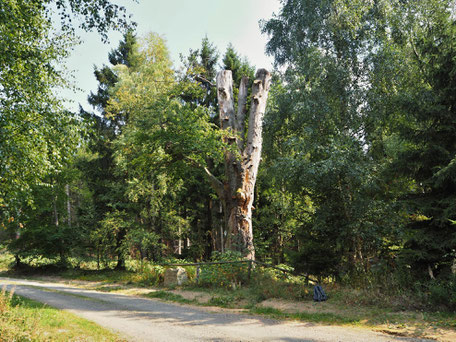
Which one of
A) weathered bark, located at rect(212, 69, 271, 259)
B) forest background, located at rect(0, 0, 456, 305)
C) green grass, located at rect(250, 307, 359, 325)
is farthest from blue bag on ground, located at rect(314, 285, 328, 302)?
weathered bark, located at rect(212, 69, 271, 259)

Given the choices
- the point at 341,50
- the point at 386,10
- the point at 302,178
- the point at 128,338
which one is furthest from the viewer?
the point at 341,50

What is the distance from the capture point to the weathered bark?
12.7 m

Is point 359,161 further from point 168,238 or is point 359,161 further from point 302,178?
point 168,238

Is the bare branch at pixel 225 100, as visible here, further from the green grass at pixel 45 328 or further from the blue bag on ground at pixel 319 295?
the green grass at pixel 45 328

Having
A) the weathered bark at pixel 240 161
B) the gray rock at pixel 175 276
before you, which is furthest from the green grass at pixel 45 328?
the weathered bark at pixel 240 161

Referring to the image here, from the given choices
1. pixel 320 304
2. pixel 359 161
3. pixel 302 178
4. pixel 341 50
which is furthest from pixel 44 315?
pixel 341 50

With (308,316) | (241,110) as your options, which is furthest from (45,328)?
(241,110)

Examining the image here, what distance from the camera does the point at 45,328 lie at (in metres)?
6.05

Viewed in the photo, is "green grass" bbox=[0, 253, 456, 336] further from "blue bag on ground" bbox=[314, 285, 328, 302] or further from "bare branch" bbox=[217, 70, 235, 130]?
"bare branch" bbox=[217, 70, 235, 130]

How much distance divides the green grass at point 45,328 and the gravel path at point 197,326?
0.43 m

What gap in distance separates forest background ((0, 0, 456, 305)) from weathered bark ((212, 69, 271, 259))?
0.59 metres

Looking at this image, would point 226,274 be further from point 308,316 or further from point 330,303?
point 308,316

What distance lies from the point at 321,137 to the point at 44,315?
10420 millimetres

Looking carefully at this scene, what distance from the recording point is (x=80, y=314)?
26.4 feet
